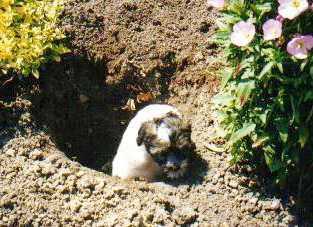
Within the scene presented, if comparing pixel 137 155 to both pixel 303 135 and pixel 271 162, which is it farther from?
pixel 303 135

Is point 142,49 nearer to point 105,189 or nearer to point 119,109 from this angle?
point 119,109

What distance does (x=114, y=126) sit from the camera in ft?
17.6

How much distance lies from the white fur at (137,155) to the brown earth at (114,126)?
0.61 ft

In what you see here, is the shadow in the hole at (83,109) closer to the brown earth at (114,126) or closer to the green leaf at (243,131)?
the brown earth at (114,126)

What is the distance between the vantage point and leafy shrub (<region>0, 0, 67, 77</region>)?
4.68 metres

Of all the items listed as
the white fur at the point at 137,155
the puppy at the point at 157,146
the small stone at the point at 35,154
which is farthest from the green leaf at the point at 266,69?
the small stone at the point at 35,154

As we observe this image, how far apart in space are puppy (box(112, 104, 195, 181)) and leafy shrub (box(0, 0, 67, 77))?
3.27 ft

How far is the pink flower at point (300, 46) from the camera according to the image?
3492 mm

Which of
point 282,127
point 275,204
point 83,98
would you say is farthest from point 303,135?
point 83,98

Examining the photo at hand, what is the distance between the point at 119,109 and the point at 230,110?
4.55ft

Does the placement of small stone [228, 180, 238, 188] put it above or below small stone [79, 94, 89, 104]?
below

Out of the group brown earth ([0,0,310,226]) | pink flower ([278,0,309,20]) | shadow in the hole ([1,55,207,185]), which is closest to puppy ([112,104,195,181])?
brown earth ([0,0,310,226])

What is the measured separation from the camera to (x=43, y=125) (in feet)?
15.7

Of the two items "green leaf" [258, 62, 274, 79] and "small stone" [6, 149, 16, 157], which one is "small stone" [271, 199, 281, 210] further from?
"small stone" [6, 149, 16, 157]
